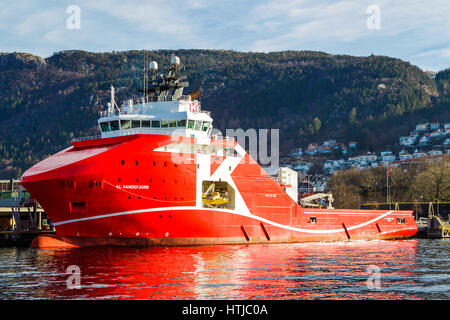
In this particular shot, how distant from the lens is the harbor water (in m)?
15.7

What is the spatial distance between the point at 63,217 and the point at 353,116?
160m

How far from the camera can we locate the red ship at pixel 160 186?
26.4 meters

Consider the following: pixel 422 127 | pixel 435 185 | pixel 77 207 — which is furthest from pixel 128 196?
pixel 422 127

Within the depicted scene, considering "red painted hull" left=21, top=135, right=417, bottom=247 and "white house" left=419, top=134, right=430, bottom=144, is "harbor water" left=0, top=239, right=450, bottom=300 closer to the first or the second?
"red painted hull" left=21, top=135, right=417, bottom=247

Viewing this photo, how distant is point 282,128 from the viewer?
627 ft

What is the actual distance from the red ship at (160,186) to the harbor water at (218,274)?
1234 mm

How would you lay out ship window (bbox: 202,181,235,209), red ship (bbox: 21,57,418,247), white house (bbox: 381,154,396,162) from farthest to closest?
1. white house (bbox: 381,154,396,162)
2. ship window (bbox: 202,181,235,209)
3. red ship (bbox: 21,57,418,247)

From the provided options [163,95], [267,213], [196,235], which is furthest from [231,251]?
[163,95]

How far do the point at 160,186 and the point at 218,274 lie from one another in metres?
9.12

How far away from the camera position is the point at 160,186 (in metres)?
27.4

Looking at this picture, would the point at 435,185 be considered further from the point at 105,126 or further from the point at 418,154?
the point at 418,154

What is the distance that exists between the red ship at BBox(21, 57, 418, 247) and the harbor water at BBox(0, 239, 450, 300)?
48.6 inches

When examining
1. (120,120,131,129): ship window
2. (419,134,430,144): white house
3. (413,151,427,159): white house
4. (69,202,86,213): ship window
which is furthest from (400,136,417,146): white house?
(69,202,86,213): ship window

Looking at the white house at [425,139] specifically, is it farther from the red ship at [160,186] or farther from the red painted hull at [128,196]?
the red painted hull at [128,196]
